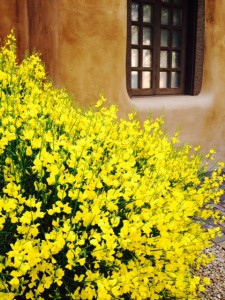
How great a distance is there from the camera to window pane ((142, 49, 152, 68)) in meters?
5.50

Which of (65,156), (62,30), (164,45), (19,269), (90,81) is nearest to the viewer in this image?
(19,269)

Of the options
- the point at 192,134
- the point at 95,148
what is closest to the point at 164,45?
the point at 192,134

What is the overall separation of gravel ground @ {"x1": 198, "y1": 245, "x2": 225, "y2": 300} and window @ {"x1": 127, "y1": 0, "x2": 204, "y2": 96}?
2638 millimetres

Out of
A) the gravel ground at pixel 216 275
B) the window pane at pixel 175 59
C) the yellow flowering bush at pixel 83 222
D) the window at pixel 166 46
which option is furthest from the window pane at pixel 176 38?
the yellow flowering bush at pixel 83 222

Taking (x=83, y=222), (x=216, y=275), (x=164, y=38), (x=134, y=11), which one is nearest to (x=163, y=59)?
(x=164, y=38)

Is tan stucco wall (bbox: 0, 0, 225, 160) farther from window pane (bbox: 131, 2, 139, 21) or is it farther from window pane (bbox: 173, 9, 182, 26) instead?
window pane (bbox: 173, 9, 182, 26)

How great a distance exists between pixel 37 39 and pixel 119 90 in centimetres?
122

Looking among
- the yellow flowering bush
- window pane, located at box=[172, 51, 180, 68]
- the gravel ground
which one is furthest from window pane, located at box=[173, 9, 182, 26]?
the yellow flowering bush

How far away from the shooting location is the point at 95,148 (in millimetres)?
2070

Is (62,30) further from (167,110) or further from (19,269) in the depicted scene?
(19,269)

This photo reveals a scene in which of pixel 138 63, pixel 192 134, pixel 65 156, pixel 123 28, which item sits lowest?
pixel 192 134

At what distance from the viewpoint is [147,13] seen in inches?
212

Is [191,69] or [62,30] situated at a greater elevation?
[62,30]

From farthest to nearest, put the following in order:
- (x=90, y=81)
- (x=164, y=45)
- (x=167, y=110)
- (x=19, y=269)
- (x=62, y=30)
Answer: (x=164, y=45), (x=167, y=110), (x=90, y=81), (x=62, y=30), (x=19, y=269)
